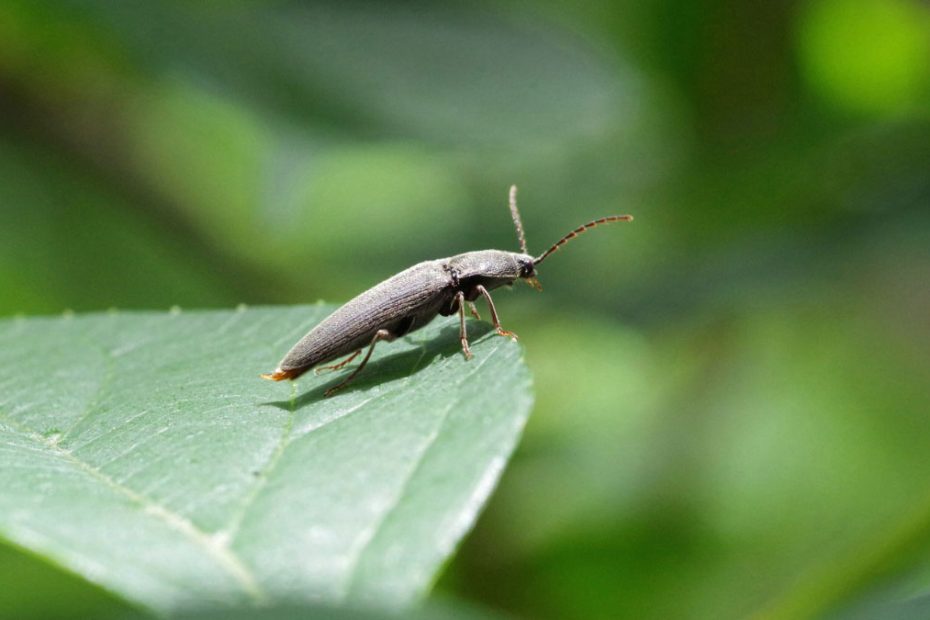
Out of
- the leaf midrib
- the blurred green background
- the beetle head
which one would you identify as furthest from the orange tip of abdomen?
the blurred green background

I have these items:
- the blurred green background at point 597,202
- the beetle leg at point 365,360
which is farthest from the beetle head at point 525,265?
the blurred green background at point 597,202

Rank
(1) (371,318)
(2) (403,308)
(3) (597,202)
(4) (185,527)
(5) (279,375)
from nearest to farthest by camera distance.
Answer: (4) (185,527), (5) (279,375), (1) (371,318), (2) (403,308), (3) (597,202)

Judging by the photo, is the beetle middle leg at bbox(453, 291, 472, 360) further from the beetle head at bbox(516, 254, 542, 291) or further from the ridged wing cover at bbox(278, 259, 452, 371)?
the beetle head at bbox(516, 254, 542, 291)

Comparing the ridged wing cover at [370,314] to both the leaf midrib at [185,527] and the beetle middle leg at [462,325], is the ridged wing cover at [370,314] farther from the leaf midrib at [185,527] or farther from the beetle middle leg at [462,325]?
the leaf midrib at [185,527]

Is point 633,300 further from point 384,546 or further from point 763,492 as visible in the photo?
point 384,546

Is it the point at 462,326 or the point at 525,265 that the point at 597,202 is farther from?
the point at 462,326

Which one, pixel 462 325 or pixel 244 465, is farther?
pixel 462 325

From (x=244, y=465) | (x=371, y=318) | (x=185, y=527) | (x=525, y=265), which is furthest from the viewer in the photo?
(x=525, y=265)

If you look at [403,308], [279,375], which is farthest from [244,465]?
[403,308]
